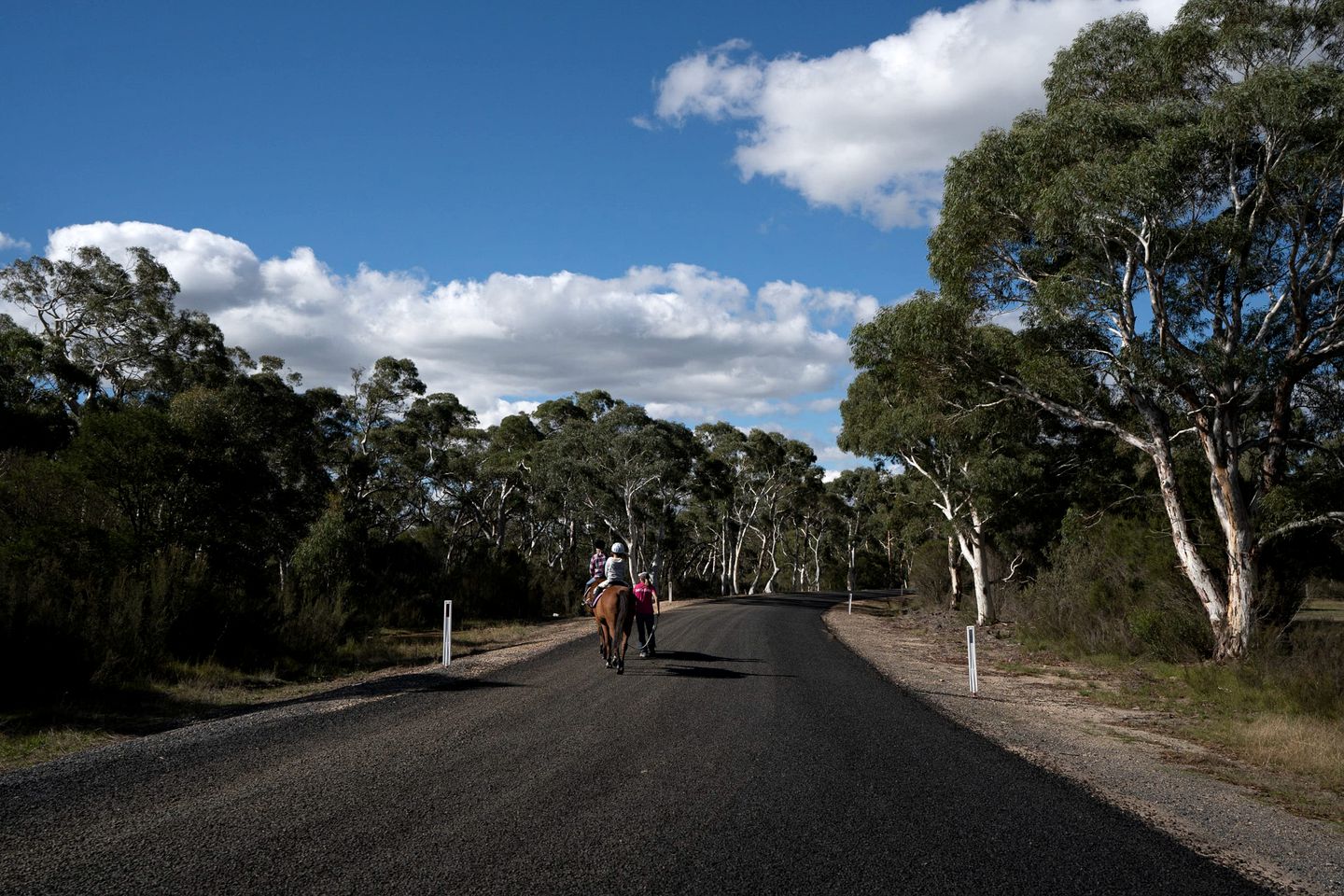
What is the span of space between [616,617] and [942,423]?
13.2 metres

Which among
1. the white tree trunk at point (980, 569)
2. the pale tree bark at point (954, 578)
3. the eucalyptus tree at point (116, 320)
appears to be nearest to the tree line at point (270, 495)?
the eucalyptus tree at point (116, 320)

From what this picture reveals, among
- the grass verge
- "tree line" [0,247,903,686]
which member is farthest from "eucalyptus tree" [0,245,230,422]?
the grass verge

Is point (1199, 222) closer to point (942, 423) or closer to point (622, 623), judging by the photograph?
point (942, 423)

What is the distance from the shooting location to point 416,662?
583 inches

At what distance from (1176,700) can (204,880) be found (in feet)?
42.2

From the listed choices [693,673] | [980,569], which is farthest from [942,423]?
[693,673]

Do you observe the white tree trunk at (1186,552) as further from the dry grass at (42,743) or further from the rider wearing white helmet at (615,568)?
the dry grass at (42,743)

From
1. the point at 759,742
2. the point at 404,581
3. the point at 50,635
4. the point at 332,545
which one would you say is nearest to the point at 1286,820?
the point at 759,742

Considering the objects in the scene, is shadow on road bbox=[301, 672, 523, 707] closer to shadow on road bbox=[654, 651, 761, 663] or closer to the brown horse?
the brown horse

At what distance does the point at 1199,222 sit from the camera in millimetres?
15469

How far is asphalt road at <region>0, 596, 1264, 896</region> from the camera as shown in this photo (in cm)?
427

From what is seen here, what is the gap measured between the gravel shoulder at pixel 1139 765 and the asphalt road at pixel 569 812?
0.37m

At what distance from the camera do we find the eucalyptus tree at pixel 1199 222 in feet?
47.3

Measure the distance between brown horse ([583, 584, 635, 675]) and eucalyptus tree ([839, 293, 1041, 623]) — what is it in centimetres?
964
